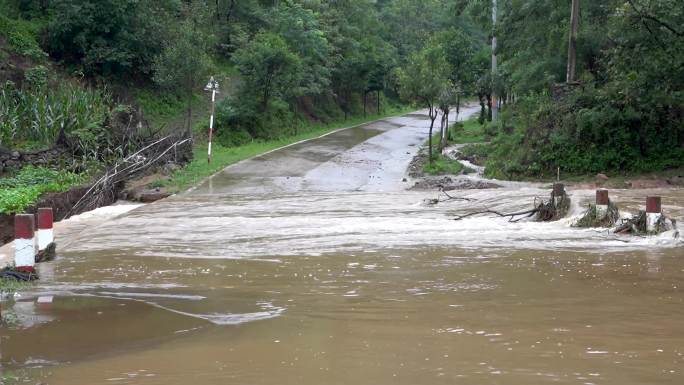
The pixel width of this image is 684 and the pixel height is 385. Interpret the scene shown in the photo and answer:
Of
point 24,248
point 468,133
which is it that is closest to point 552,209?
point 24,248

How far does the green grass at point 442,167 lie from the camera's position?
969 inches

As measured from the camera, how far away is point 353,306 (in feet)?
23.1

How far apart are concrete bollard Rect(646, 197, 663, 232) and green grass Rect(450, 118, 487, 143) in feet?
84.5

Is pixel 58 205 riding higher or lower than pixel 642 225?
lower

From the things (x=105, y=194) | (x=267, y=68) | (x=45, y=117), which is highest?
(x=267, y=68)

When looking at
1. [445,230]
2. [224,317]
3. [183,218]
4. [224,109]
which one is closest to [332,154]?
[224,109]

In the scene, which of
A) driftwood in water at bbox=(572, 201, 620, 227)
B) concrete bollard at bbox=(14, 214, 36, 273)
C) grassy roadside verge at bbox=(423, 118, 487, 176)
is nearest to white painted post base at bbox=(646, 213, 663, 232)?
driftwood in water at bbox=(572, 201, 620, 227)

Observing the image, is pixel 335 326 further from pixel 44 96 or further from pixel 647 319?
pixel 44 96

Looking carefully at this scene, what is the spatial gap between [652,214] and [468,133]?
30.6 metres

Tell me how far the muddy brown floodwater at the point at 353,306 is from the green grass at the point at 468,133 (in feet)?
79.3

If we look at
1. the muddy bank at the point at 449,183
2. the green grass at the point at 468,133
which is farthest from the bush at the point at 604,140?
the green grass at the point at 468,133

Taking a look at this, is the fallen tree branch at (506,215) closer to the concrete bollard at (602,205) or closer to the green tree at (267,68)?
the concrete bollard at (602,205)

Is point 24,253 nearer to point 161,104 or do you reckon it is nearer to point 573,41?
point 573,41

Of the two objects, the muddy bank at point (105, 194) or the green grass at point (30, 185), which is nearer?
the green grass at point (30, 185)
